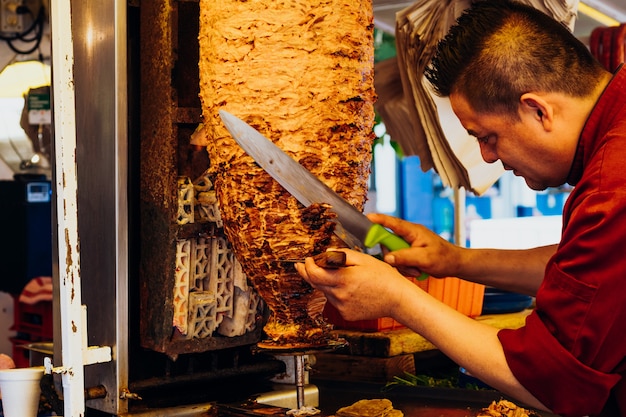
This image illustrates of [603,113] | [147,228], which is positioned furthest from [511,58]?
[147,228]

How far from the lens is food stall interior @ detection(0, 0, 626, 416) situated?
6.72 feet

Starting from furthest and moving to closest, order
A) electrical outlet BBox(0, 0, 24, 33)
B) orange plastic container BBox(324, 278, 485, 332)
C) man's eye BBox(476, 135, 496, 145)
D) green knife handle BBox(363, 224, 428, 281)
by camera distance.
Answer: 1. electrical outlet BBox(0, 0, 24, 33)
2. orange plastic container BBox(324, 278, 485, 332)
3. green knife handle BBox(363, 224, 428, 281)
4. man's eye BBox(476, 135, 496, 145)

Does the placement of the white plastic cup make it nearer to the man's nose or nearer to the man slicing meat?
the man slicing meat

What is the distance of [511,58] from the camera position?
1.73 m

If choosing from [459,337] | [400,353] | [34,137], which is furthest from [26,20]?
[459,337]

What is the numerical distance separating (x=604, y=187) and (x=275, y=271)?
0.82 metres

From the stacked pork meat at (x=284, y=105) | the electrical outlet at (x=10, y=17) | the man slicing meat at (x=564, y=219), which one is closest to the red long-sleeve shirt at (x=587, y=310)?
the man slicing meat at (x=564, y=219)

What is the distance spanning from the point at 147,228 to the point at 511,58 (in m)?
1.08

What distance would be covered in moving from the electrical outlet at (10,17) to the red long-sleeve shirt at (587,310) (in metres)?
5.69

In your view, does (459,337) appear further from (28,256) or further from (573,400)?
(28,256)

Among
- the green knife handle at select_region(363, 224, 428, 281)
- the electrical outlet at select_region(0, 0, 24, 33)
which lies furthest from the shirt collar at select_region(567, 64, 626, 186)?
the electrical outlet at select_region(0, 0, 24, 33)

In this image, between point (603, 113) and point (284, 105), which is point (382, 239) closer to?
point (284, 105)

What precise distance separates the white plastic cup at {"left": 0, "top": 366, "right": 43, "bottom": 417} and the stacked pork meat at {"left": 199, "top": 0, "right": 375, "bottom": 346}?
648 mm

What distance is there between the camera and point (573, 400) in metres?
1.61
